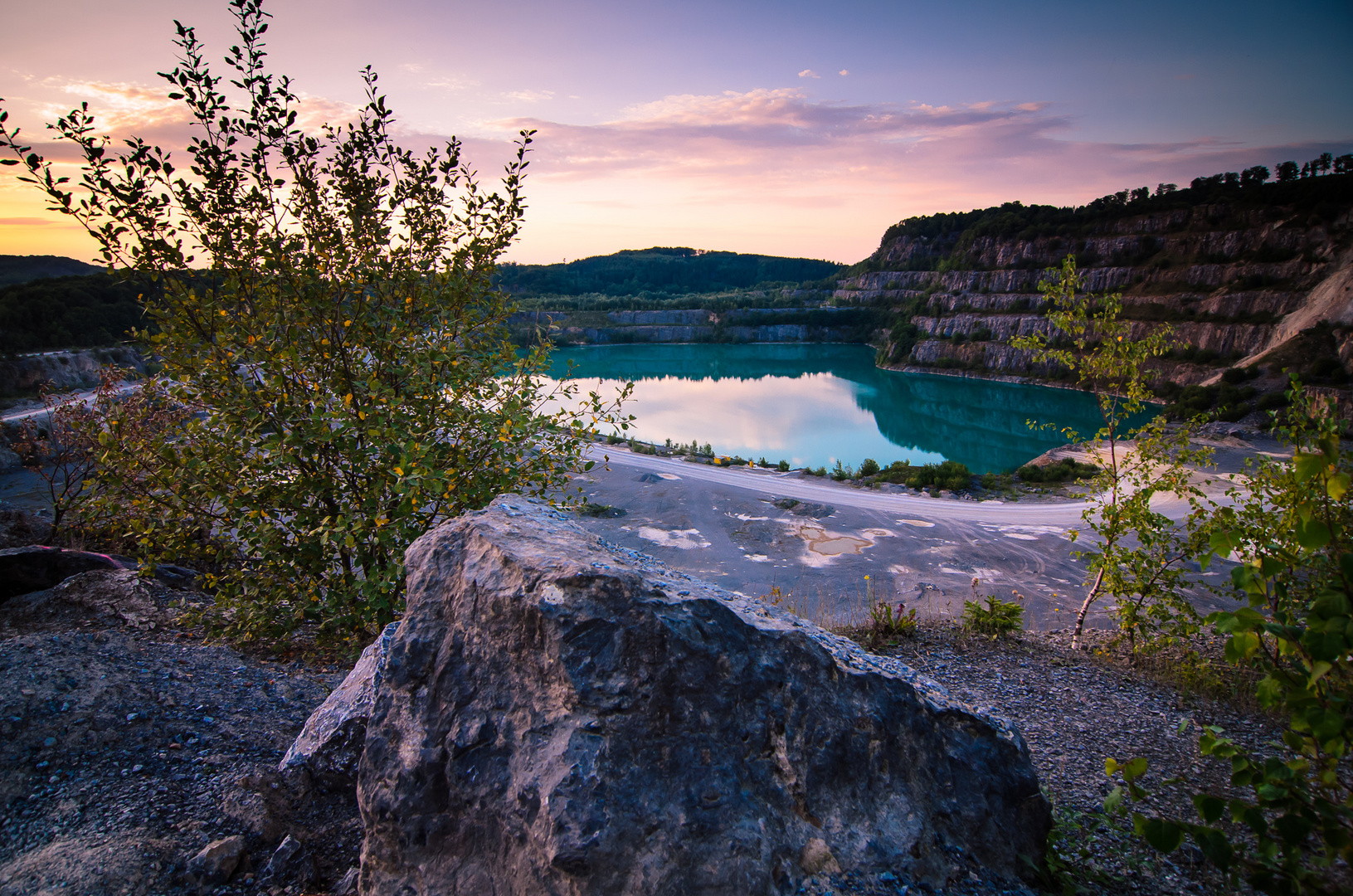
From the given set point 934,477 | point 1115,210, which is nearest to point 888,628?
point 934,477

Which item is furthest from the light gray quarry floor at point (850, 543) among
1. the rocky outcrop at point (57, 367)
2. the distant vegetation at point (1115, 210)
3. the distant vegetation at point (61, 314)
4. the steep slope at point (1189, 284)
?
the distant vegetation at point (1115, 210)

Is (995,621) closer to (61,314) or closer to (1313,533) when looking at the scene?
(1313,533)

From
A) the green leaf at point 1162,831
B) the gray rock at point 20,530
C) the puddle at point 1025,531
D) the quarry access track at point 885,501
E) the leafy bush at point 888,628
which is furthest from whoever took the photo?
the quarry access track at point 885,501

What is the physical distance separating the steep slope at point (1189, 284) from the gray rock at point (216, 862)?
54779 mm

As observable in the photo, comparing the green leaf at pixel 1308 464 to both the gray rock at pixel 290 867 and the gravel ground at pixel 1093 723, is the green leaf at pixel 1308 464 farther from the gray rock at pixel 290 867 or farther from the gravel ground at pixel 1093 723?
the gray rock at pixel 290 867

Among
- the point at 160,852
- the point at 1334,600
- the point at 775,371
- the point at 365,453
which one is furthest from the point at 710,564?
the point at 775,371

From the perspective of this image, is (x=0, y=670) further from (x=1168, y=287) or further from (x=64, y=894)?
(x=1168, y=287)

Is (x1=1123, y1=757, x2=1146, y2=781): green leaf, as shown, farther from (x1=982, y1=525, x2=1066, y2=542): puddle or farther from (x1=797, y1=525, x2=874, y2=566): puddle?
(x1=982, y1=525, x2=1066, y2=542): puddle

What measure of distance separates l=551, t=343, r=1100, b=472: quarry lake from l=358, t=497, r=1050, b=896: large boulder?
1171 inches

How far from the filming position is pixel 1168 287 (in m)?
74.4

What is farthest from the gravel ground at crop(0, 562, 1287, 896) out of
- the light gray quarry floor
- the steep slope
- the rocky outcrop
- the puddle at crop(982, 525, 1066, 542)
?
the steep slope

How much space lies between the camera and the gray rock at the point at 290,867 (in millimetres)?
3688

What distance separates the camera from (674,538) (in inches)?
857

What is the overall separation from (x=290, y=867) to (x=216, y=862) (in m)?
0.37
